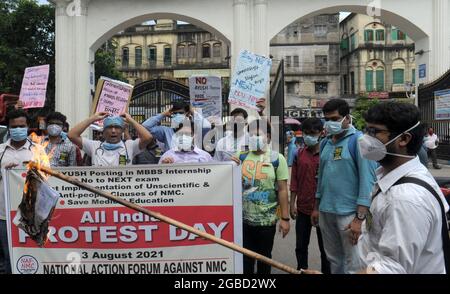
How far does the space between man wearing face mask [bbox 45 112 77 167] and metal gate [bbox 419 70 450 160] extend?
1077 cm

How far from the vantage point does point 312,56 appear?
165 ft

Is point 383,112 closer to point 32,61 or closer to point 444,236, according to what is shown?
point 444,236

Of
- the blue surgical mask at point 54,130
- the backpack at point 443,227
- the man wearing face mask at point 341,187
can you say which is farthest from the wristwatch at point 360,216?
the blue surgical mask at point 54,130

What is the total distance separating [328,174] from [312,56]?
4752cm

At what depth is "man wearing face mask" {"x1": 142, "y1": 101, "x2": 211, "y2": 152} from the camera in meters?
5.65

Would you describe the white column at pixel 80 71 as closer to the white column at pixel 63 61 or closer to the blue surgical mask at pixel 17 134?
the white column at pixel 63 61

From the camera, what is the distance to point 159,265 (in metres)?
3.88

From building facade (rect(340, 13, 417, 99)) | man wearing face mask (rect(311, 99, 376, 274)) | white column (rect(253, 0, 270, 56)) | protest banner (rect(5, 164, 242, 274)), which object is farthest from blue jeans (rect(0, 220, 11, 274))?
building facade (rect(340, 13, 417, 99))

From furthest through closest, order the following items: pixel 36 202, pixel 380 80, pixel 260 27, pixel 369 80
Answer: pixel 369 80
pixel 380 80
pixel 260 27
pixel 36 202

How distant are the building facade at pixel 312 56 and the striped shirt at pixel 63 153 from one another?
45.2 metres

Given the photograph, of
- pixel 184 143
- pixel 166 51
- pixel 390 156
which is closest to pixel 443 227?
pixel 390 156

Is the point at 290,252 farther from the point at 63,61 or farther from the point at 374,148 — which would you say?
the point at 63,61

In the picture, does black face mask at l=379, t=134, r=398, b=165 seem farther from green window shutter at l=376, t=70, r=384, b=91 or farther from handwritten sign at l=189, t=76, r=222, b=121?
green window shutter at l=376, t=70, r=384, b=91
